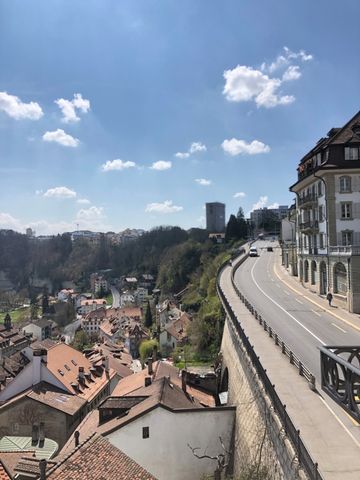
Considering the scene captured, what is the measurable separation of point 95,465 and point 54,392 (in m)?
23.2

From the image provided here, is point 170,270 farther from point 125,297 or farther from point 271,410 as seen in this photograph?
point 271,410

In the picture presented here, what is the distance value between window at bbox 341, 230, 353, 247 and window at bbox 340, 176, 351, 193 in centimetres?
327

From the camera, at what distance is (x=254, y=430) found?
15.3 metres

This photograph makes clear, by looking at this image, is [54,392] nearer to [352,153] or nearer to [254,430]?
[254,430]

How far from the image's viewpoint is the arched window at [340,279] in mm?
30859

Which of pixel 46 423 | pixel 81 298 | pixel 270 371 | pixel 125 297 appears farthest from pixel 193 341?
pixel 81 298

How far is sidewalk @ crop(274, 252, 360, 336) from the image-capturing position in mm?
26438

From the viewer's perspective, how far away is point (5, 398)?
116 ft

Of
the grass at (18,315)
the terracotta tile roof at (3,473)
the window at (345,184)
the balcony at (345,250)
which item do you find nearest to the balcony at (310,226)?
the balcony at (345,250)

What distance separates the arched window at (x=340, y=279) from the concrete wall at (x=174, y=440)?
51.8 feet

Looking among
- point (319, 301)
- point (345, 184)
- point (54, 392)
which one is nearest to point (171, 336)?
point (54, 392)

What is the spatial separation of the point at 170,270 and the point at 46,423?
114 metres

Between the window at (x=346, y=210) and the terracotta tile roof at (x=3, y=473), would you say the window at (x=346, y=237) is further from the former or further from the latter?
the terracotta tile roof at (x=3, y=473)

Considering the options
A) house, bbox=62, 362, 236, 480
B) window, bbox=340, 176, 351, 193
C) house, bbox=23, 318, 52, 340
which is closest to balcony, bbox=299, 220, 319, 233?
window, bbox=340, 176, 351, 193
